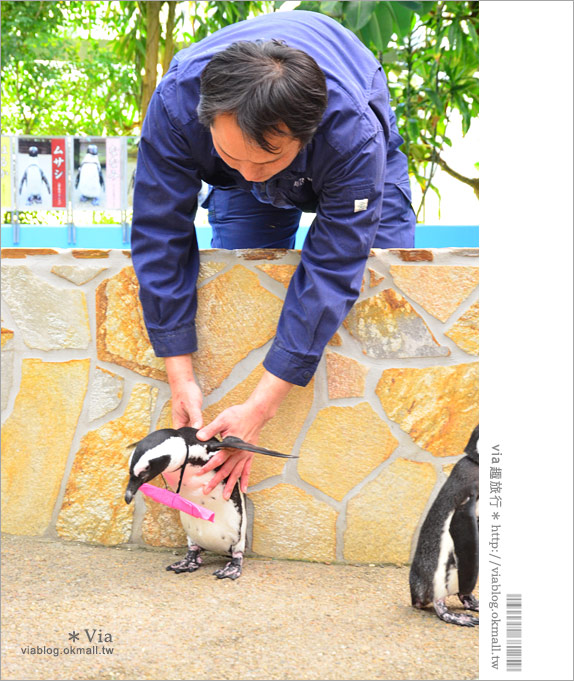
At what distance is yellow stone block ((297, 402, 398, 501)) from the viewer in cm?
139

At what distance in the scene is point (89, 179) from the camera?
4.54 m

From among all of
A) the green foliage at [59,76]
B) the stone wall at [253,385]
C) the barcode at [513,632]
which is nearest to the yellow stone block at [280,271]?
the stone wall at [253,385]

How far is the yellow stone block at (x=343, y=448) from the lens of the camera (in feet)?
4.57

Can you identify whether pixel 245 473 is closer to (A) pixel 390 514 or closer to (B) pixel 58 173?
(A) pixel 390 514

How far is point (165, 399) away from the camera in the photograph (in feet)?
4.61

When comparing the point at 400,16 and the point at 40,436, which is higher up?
the point at 400,16

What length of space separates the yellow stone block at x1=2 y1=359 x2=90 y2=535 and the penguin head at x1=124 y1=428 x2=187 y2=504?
33 centimetres

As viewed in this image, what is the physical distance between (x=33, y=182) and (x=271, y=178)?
12.4 ft

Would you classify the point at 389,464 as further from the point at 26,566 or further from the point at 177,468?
the point at 26,566

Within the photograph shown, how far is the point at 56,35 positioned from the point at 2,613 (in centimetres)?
532

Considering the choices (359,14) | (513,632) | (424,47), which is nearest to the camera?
(513,632)

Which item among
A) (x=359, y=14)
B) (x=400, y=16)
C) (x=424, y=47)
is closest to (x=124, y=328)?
(x=359, y=14)

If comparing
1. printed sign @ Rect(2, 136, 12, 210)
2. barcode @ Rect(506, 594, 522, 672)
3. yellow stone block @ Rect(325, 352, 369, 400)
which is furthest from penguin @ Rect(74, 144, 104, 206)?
barcode @ Rect(506, 594, 522, 672)

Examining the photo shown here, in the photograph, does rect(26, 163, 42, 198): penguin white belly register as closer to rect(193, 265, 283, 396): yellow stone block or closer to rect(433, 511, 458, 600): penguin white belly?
rect(193, 265, 283, 396): yellow stone block
